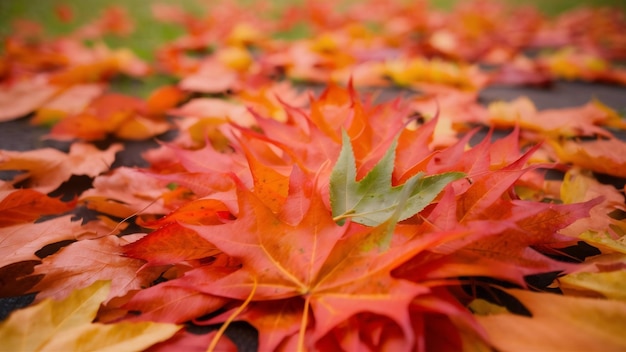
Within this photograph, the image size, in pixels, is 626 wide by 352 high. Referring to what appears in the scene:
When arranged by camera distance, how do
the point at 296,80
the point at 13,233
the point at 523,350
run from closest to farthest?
1. the point at 523,350
2. the point at 13,233
3. the point at 296,80

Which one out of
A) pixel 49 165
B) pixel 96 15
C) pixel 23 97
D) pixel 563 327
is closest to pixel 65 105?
pixel 23 97

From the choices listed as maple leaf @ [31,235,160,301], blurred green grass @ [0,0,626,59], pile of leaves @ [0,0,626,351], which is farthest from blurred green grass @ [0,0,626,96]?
maple leaf @ [31,235,160,301]

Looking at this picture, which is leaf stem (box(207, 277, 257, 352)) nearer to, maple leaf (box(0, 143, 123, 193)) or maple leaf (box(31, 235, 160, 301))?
maple leaf (box(31, 235, 160, 301))

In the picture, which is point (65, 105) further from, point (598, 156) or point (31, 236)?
point (598, 156)

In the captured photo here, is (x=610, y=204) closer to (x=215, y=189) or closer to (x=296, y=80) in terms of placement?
(x=215, y=189)

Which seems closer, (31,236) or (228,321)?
(228,321)

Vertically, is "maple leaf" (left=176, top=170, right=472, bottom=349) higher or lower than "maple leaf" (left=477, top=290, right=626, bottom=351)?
higher

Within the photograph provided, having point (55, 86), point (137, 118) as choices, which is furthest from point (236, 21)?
point (137, 118)
